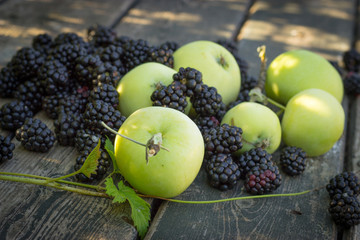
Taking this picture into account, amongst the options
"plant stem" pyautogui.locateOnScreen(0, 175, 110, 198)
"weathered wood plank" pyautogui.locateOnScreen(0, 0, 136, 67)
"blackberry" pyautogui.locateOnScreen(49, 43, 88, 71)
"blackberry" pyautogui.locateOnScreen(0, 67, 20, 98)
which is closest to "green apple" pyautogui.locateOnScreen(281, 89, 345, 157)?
"plant stem" pyautogui.locateOnScreen(0, 175, 110, 198)

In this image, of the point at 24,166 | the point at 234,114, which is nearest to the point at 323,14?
Answer: the point at 234,114

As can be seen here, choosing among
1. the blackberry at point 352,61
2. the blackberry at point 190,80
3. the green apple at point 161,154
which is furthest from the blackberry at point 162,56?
the blackberry at point 352,61

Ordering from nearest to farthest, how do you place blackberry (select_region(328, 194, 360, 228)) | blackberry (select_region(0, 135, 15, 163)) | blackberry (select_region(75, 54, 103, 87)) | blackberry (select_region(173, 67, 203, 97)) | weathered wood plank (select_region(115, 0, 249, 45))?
blackberry (select_region(328, 194, 360, 228))
blackberry (select_region(0, 135, 15, 163))
blackberry (select_region(173, 67, 203, 97))
blackberry (select_region(75, 54, 103, 87))
weathered wood plank (select_region(115, 0, 249, 45))

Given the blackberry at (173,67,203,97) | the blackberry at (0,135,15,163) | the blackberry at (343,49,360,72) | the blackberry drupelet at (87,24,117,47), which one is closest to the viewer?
the blackberry at (0,135,15,163)

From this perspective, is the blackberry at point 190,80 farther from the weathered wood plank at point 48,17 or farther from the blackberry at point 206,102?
the weathered wood plank at point 48,17

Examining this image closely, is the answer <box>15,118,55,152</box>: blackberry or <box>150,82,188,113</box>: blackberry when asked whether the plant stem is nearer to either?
<box>15,118,55,152</box>: blackberry

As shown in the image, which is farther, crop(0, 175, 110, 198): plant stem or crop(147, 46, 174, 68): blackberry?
crop(147, 46, 174, 68): blackberry

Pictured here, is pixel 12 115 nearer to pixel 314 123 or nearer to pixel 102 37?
pixel 102 37
